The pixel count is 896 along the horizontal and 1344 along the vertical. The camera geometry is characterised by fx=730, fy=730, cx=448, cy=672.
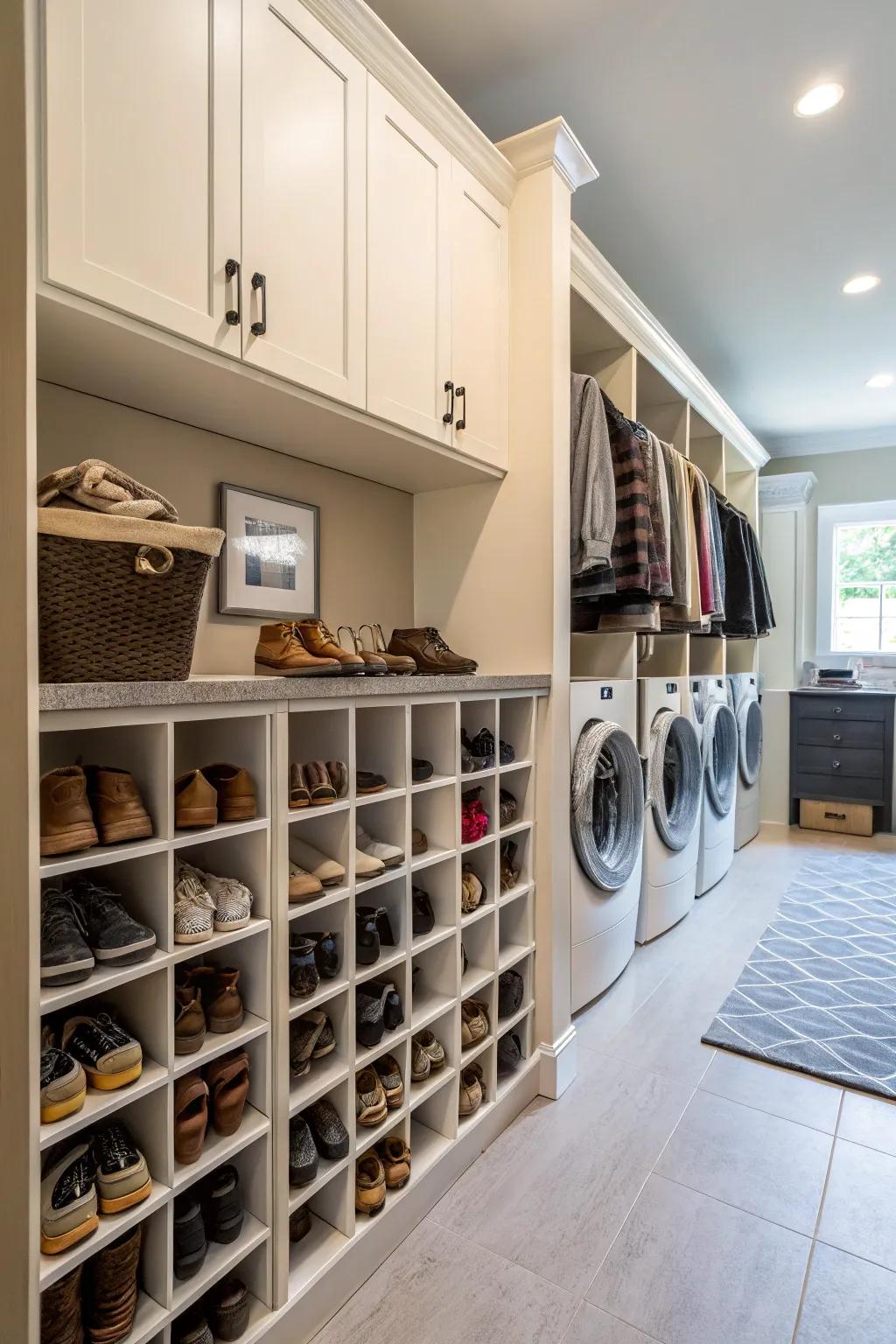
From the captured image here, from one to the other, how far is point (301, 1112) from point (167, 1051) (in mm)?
438

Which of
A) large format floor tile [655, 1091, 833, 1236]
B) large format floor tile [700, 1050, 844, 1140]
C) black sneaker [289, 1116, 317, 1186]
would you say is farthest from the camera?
large format floor tile [700, 1050, 844, 1140]

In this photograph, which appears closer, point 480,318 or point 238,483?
point 238,483

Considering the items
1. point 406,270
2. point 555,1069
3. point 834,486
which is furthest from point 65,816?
point 834,486

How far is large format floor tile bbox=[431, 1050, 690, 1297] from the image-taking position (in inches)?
57.3

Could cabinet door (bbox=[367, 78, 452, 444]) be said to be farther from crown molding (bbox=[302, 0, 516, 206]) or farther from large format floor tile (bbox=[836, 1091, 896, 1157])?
large format floor tile (bbox=[836, 1091, 896, 1157])

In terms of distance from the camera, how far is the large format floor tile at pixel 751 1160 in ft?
5.17

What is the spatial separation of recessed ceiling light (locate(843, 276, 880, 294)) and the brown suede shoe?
347cm

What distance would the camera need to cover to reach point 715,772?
363 centimetres

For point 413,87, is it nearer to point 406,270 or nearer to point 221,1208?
point 406,270

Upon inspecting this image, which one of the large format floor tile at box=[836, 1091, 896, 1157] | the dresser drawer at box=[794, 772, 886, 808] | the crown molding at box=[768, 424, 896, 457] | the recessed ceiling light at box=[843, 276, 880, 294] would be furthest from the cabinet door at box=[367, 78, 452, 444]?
the crown molding at box=[768, 424, 896, 457]

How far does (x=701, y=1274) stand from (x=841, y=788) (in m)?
4.06

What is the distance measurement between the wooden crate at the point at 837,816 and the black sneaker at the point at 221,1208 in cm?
472

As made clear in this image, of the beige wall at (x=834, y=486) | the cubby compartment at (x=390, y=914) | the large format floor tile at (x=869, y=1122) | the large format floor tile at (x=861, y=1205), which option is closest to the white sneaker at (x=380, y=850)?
the cubby compartment at (x=390, y=914)

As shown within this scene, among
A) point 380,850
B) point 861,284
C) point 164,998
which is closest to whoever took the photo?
point 164,998
